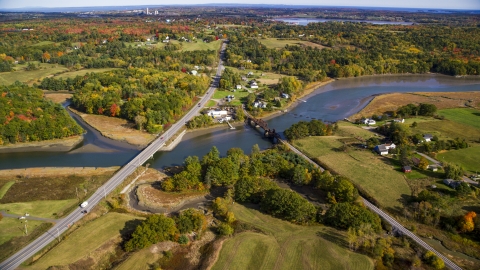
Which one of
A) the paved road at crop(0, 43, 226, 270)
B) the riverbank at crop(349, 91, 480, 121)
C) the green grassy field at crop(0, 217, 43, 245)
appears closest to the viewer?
the paved road at crop(0, 43, 226, 270)

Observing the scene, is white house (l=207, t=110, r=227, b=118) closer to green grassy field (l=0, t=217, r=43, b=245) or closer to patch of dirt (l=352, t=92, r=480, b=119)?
patch of dirt (l=352, t=92, r=480, b=119)

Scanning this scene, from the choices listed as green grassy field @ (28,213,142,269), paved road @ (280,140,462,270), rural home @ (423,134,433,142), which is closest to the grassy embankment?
paved road @ (280,140,462,270)

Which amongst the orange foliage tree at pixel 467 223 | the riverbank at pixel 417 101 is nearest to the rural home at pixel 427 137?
the riverbank at pixel 417 101

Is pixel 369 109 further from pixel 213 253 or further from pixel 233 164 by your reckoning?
pixel 213 253

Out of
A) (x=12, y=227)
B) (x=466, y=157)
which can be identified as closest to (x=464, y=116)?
(x=466, y=157)

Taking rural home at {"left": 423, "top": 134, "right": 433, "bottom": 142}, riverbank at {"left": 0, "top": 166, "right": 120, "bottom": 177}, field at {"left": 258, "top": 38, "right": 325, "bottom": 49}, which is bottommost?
riverbank at {"left": 0, "top": 166, "right": 120, "bottom": 177}

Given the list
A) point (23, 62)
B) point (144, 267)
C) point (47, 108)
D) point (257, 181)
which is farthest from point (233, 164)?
point (23, 62)
